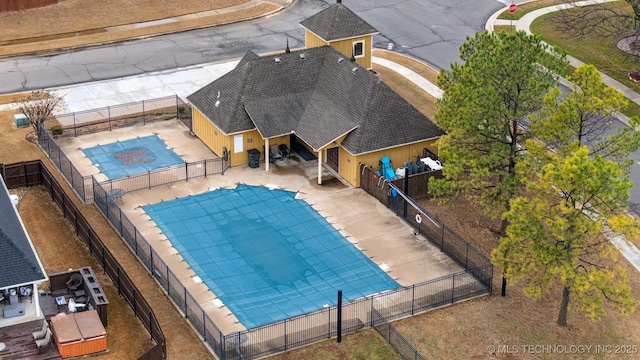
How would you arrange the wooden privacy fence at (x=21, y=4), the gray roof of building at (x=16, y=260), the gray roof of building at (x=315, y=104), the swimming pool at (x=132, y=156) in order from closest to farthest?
the gray roof of building at (x=16, y=260), the gray roof of building at (x=315, y=104), the swimming pool at (x=132, y=156), the wooden privacy fence at (x=21, y=4)

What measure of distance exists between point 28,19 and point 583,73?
45.2m

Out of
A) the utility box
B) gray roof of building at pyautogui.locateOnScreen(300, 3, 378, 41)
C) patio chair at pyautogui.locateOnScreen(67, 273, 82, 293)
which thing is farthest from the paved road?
patio chair at pyautogui.locateOnScreen(67, 273, 82, 293)

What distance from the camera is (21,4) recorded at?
250 ft

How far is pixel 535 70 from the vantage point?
1877 inches

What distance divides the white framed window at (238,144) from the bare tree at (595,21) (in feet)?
95.8

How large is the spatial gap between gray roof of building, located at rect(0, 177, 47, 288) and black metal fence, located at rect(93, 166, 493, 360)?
575cm

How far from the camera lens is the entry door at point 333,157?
56.0m

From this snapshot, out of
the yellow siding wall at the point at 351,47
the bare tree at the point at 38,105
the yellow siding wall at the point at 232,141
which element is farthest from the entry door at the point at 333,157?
the bare tree at the point at 38,105

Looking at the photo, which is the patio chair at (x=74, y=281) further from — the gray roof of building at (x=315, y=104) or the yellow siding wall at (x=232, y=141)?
the yellow siding wall at (x=232, y=141)

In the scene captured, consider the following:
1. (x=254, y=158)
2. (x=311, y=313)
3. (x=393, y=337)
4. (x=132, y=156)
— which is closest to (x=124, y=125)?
(x=132, y=156)

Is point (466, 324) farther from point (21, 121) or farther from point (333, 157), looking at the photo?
point (21, 121)

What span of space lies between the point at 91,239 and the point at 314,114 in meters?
14.2

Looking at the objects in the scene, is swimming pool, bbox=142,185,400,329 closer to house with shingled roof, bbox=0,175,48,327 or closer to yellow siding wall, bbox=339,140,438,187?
yellow siding wall, bbox=339,140,438,187

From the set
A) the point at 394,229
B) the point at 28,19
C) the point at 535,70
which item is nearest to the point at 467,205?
the point at 394,229
